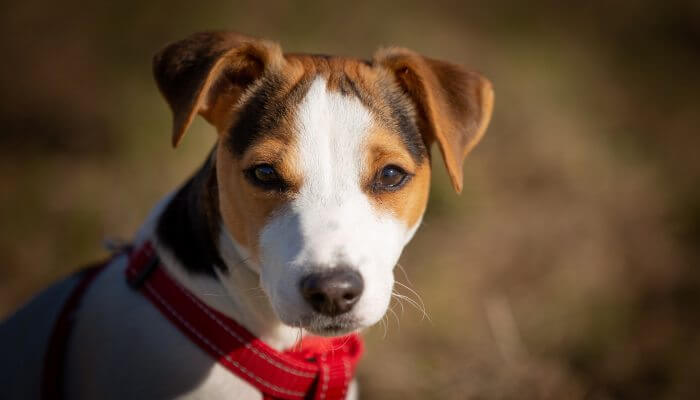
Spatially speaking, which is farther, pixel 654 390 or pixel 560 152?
pixel 560 152

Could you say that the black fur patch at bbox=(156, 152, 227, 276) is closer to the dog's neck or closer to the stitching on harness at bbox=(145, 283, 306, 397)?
the dog's neck

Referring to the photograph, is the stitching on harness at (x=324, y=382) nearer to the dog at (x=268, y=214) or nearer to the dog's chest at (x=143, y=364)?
the dog at (x=268, y=214)

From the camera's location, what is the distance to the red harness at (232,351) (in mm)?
2404

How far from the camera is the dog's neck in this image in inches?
97.7

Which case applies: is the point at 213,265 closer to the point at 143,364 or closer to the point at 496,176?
the point at 143,364

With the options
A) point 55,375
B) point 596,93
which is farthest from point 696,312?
point 55,375

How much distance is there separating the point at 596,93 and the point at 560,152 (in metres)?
1.44

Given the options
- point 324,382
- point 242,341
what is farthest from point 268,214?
point 324,382

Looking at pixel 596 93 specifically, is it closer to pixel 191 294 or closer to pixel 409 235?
pixel 409 235

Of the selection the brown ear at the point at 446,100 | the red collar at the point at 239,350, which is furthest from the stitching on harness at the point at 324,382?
the brown ear at the point at 446,100

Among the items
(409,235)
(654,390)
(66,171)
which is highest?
(409,235)

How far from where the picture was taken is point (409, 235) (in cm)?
263

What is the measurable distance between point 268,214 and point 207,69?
0.69 meters

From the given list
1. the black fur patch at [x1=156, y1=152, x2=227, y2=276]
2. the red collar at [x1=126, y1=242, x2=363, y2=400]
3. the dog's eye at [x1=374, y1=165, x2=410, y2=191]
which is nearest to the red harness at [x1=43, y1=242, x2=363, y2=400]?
the red collar at [x1=126, y1=242, x2=363, y2=400]
